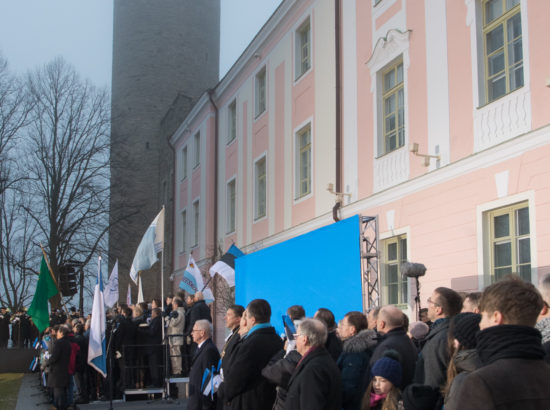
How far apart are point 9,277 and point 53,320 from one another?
11.5 m

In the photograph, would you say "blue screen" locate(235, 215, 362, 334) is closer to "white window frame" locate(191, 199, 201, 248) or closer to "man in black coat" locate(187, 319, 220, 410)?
"man in black coat" locate(187, 319, 220, 410)

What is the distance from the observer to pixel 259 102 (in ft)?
77.6

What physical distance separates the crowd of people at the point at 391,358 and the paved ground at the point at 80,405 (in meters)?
5.60

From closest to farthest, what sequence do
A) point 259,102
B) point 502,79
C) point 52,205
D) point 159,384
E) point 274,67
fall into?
point 502,79, point 159,384, point 274,67, point 259,102, point 52,205

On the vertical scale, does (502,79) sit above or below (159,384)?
above

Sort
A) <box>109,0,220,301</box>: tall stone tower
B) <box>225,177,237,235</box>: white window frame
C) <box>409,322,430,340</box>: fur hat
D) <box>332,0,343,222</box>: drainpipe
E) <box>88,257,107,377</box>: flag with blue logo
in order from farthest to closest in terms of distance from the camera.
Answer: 1. <box>109,0,220,301</box>: tall stone tower
2. <box>225,177,237,235</box>: white window frame
3. <box>332,0,343,222</box>: drainpipe
4. <box>88,257,107,377</box>: flag with blue logo
5. <box>409,322,430,340</box>: fur hat

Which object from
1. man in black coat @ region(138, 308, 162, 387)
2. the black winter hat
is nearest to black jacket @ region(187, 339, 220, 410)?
the black winter hat

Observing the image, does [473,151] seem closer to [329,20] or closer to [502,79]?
[502,79]

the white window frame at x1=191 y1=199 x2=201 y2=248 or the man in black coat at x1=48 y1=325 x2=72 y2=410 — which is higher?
the white window frame at x1=191 y1=199 x2=201 y2=248

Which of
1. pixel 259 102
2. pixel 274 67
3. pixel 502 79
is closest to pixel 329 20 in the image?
pixel 274 67

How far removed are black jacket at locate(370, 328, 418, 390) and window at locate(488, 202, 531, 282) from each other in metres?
4.74

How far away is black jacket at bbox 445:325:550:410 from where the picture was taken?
104 inches

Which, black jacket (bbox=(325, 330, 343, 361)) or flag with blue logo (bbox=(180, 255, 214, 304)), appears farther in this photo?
flag with blue logo (bbox=(180, 255, 214, 304))

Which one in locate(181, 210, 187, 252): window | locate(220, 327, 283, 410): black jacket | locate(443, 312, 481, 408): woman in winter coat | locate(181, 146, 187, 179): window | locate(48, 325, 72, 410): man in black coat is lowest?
locate(48, 325, 72, 410): man in black coat
